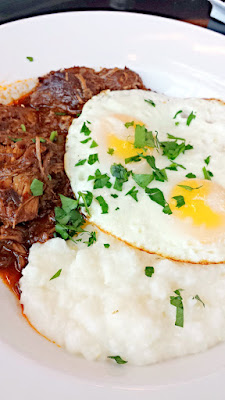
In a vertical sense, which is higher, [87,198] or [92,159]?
[92,159]

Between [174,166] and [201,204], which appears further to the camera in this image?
[174,166]

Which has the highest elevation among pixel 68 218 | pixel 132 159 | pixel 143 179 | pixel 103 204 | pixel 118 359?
pixel 132 159

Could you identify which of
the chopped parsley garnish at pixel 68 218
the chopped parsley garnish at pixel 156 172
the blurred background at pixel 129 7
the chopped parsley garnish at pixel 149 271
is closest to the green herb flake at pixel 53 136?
the chopped parsley garnish at pixel 68 218

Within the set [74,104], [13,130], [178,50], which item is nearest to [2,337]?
[13,130]

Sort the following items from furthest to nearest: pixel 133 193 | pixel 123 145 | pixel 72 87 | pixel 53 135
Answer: pixel 72 87 < pixel 53 135 < pixel 123 145 < pixel 133 193

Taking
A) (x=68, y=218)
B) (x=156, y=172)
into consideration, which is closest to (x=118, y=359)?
(x=68, y=218)

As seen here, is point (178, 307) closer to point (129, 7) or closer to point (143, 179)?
point (143, 179)

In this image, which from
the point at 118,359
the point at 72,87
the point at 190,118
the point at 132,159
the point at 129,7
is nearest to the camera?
the point at 118,359

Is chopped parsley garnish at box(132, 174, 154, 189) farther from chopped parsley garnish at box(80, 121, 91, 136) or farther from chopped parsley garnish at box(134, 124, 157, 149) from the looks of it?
chopped parsley garnish at box(80, 121, 91, 136)
